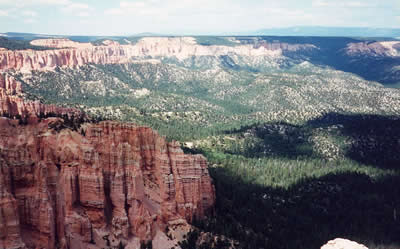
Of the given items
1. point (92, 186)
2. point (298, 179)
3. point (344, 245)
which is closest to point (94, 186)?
point (92, 186)

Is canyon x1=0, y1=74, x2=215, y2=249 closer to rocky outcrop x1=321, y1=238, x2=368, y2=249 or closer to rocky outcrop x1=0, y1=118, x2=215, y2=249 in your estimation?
rocky outcrop x1=0, y1=118, x2=215, y2=249

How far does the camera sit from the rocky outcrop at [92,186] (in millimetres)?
57094

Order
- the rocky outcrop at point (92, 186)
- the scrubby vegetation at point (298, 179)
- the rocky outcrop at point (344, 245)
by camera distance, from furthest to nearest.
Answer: the scrubby vegetation at point (298, 179), the rocky outcrop at point (92, 186), the rocky outcrop at point (344, 245)

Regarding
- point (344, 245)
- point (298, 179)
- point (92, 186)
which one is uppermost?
point (344, 245)

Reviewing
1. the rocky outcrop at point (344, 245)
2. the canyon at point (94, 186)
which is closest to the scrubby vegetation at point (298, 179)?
the canyon at point (94, 186)

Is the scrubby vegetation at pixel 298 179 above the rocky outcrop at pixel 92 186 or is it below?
below

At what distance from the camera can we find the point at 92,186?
65.7 metres

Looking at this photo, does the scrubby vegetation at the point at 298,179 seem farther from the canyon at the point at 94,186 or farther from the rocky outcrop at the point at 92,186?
the rocky outcrop at the point at 92,186

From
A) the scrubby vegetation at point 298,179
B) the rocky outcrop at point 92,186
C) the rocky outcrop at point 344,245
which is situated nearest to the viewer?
the rocky outcrop at point 344,245

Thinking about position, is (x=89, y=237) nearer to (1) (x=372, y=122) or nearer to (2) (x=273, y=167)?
(2) (x=273, y=167)

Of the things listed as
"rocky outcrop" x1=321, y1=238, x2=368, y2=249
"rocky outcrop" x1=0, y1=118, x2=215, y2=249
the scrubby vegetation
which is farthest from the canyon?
"rocky outcrop" x1=321, y1=238, x2=368, y2=249

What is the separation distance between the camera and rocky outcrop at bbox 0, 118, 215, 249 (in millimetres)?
57094

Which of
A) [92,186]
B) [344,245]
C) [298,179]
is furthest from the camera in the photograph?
[298,179]

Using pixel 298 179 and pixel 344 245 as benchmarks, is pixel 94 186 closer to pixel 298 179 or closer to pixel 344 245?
pixel 344 245
